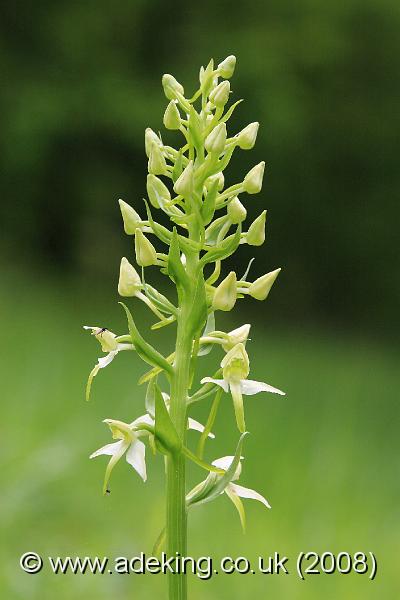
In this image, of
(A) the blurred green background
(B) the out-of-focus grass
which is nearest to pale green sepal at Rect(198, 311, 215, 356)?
(B) the out-of-focus grass

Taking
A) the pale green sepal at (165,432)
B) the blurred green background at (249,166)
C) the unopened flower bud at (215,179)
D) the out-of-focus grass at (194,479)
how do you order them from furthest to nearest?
the blurred green background at (249,166)
the out-of-focus grass at (194,479)
the unopened flower bud at (215,179)
the pale green sepal at (165,432)

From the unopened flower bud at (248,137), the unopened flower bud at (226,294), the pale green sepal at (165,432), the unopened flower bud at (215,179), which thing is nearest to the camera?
the pale green sepal at (165,432)

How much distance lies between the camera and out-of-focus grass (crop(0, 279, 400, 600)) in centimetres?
350

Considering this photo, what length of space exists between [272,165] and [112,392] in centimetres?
918

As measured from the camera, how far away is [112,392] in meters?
7.09

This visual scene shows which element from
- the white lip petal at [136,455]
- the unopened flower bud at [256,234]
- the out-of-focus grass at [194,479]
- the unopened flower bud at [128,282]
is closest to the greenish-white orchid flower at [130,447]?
the white lip petal at [136,455]

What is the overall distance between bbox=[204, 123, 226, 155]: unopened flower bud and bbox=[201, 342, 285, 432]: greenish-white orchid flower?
32 cm

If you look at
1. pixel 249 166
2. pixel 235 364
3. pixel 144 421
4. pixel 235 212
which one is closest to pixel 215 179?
pixel 235 212

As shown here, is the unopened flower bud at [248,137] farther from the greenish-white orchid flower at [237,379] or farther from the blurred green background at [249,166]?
→ the blurred green background at [249,166]

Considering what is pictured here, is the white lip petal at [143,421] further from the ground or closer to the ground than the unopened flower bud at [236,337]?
closer to the ground

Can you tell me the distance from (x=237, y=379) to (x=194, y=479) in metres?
3.63

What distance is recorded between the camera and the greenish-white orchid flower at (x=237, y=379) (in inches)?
59.6

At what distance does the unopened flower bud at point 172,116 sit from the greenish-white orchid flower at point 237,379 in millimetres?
443

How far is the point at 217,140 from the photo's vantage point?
1.55m
